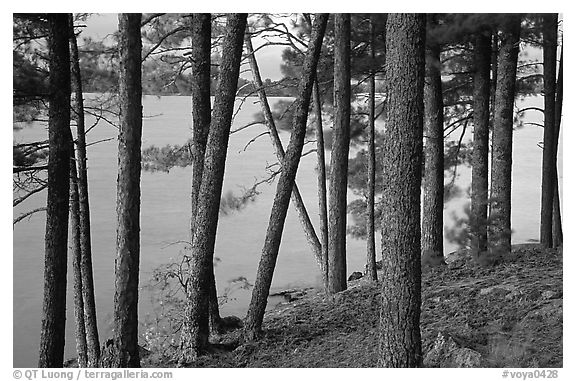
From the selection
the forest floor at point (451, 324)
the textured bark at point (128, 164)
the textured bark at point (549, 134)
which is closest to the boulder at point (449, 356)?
the forest floor at point (451, 324)

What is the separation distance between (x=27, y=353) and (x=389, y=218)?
9.54 feet

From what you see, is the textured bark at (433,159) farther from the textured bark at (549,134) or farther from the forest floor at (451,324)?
the textured bark at (549,134)

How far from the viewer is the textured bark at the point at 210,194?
4.97m

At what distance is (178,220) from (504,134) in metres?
3.48

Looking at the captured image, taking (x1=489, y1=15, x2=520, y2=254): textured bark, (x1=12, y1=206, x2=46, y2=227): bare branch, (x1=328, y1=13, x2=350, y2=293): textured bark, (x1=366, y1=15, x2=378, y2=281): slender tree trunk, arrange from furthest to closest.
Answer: (x1=366, y1=15, x2=378, y2=281): slender tree trunk, (x1=328, y1=13, x2=350, y2=293): textured bark, (x1=489, y1=15, x2=520, y2=254): textured bark, (x1=12, y1=206, x2=46, y2=227): bare branch

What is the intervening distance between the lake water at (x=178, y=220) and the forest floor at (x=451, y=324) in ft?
3.38

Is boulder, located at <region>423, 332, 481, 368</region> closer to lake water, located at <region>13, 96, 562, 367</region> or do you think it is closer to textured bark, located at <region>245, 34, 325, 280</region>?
lake water, located at <region>13, 96, 562, 367</region>

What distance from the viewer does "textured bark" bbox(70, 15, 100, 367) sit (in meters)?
5.87

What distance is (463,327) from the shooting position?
464 centimetres

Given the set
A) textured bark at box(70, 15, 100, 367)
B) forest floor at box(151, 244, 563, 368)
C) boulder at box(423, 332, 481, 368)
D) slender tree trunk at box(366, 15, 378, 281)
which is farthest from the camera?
slender tree trunk at box(366, 15, 378, 281)

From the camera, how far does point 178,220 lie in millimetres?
7469

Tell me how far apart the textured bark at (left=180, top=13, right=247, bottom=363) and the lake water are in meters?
1.16

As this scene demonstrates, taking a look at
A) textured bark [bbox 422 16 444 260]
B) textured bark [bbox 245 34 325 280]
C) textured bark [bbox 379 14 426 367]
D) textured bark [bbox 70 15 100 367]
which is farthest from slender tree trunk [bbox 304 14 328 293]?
textured bark [bbox 379 14 426 367]
